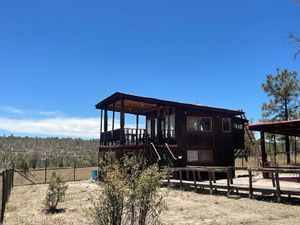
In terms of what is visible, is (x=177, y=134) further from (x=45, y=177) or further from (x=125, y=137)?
(x=45, y=177)

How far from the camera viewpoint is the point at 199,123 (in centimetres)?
2556

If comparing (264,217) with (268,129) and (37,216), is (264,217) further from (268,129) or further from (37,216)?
(268,129)

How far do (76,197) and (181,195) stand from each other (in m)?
4.75

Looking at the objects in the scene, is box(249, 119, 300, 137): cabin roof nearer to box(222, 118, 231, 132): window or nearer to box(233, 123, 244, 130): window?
box(222, 118, 231, 132): window

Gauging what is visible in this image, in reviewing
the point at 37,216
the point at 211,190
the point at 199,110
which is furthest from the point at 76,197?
the point at 199,110

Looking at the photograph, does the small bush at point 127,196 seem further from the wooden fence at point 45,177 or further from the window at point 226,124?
the window at point 226,124

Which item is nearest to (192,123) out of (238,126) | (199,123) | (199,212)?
(199,123)

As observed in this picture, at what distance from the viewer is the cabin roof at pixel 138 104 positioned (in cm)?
2303

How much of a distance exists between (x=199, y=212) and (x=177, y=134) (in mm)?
13288

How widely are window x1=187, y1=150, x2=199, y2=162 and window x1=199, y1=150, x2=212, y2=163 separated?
372 mm

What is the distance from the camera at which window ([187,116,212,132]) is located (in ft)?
82.4

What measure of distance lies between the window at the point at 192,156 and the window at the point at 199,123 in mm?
1611

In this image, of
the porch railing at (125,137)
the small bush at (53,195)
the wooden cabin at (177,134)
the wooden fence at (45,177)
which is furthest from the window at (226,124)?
the small bush at (53,195)

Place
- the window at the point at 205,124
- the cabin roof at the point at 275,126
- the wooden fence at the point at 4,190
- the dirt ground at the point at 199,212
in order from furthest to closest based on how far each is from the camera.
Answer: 1. the window at the point at 205,124
2. the cabin roof at the point at 275,126
3. the wooden fence at the point at 4,190
4. the dirt ground at the point at 199,212
